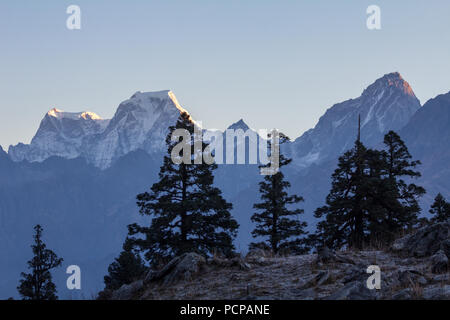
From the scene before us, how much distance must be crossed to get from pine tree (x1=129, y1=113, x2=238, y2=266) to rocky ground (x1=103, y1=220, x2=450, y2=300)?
15.8 m

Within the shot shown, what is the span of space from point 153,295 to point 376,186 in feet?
64.6

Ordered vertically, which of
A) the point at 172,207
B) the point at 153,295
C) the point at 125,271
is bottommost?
the point at 125,271

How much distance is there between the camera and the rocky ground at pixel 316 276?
34.8 feet

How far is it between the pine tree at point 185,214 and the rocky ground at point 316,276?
15.8 m

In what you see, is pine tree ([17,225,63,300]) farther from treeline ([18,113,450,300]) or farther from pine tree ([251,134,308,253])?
pine tree ([251,134,308,253])

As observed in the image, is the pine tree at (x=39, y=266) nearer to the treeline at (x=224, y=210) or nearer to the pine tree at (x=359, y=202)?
the treeline at (x=224, y=210)

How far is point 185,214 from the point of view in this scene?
3306 centimetres

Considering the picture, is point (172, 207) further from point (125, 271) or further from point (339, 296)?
point (125, 271)

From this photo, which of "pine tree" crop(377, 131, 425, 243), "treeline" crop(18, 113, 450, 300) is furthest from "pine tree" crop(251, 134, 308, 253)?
"pine tree" crop(377, 131, 425, 243)

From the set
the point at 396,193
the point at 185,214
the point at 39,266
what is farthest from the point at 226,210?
the point at 39,266

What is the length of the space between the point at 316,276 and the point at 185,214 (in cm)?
2139
